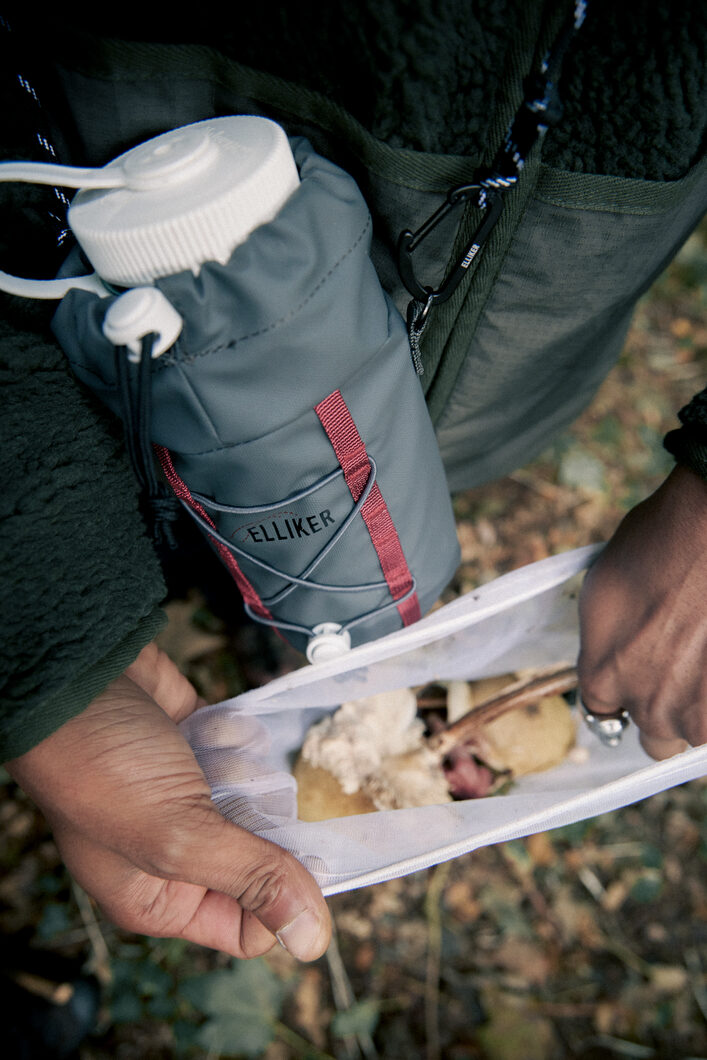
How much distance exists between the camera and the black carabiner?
688mm

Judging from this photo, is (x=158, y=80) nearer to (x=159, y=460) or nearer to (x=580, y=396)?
(x=159, y=460)

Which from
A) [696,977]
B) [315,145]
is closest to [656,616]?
[315,145]

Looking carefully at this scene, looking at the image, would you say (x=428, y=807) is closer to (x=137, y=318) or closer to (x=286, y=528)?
(x=286, y=528)

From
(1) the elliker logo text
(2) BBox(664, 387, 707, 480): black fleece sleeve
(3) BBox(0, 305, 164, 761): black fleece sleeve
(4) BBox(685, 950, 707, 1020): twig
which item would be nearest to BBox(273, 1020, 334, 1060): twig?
(4) BBox(685, 950, 707, 1020): twig

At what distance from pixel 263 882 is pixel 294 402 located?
2.02 ft

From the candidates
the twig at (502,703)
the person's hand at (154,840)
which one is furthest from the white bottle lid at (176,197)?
the twig at (502,703)

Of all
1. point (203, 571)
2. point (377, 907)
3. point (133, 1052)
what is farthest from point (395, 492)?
point (133, 1052)

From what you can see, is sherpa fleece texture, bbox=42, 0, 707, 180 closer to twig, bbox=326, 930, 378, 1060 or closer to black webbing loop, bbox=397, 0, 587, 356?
black webbing loop, bbox=397, 0, 587, 356

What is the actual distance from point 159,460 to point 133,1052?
1.41m

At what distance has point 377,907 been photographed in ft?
4.88

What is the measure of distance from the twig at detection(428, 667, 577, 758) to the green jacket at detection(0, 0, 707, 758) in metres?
0.53

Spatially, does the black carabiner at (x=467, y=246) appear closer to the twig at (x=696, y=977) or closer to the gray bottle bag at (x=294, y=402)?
the gray bottle bag at (x=294, y=402)

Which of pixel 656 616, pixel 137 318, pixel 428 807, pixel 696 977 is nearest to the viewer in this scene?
pixel 137 318

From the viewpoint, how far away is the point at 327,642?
38.0 inches
